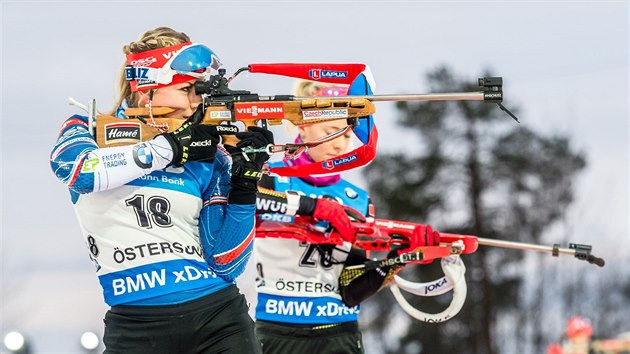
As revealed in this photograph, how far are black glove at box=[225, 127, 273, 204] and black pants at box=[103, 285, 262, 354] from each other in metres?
0.38

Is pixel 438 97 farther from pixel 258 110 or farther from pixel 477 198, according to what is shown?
pixel 477 198

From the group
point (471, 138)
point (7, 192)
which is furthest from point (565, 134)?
point (7, 192)

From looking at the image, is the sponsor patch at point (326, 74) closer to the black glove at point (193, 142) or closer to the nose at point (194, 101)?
the nose at point (194, 101)

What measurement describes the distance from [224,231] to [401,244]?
1.83 metres

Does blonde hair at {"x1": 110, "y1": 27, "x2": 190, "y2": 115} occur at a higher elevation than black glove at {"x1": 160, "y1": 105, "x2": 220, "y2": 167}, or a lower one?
higher

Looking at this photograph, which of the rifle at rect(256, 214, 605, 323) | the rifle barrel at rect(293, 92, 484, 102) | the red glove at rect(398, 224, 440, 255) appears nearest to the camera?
the rifle barrel at rect(293, 92, 484, 102)

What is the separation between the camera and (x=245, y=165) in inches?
151

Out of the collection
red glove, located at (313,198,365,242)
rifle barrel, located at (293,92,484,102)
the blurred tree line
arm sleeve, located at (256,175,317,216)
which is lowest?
the blurred tree line

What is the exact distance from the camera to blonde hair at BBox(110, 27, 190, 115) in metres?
4.05

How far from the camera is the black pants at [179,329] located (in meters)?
3.70

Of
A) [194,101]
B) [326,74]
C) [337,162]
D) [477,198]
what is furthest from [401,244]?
[477,198]

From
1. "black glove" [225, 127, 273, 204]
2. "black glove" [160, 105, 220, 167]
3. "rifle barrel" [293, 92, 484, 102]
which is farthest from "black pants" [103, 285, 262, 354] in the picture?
"rifle barrel" [293, 92, 484, 102]

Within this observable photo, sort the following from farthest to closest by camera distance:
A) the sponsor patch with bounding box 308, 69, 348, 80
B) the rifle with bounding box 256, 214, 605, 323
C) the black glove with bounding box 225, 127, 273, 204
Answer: the rifle with bounding box 256, 214, 605, 323 < the sponsor patch with bounding box 308, 69, 348, 80 < the black glove with bounding box 225, 127, 273, 204

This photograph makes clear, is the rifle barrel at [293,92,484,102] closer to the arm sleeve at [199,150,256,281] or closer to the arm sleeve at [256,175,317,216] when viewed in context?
the arm sleeve at [199,150,256,281]
